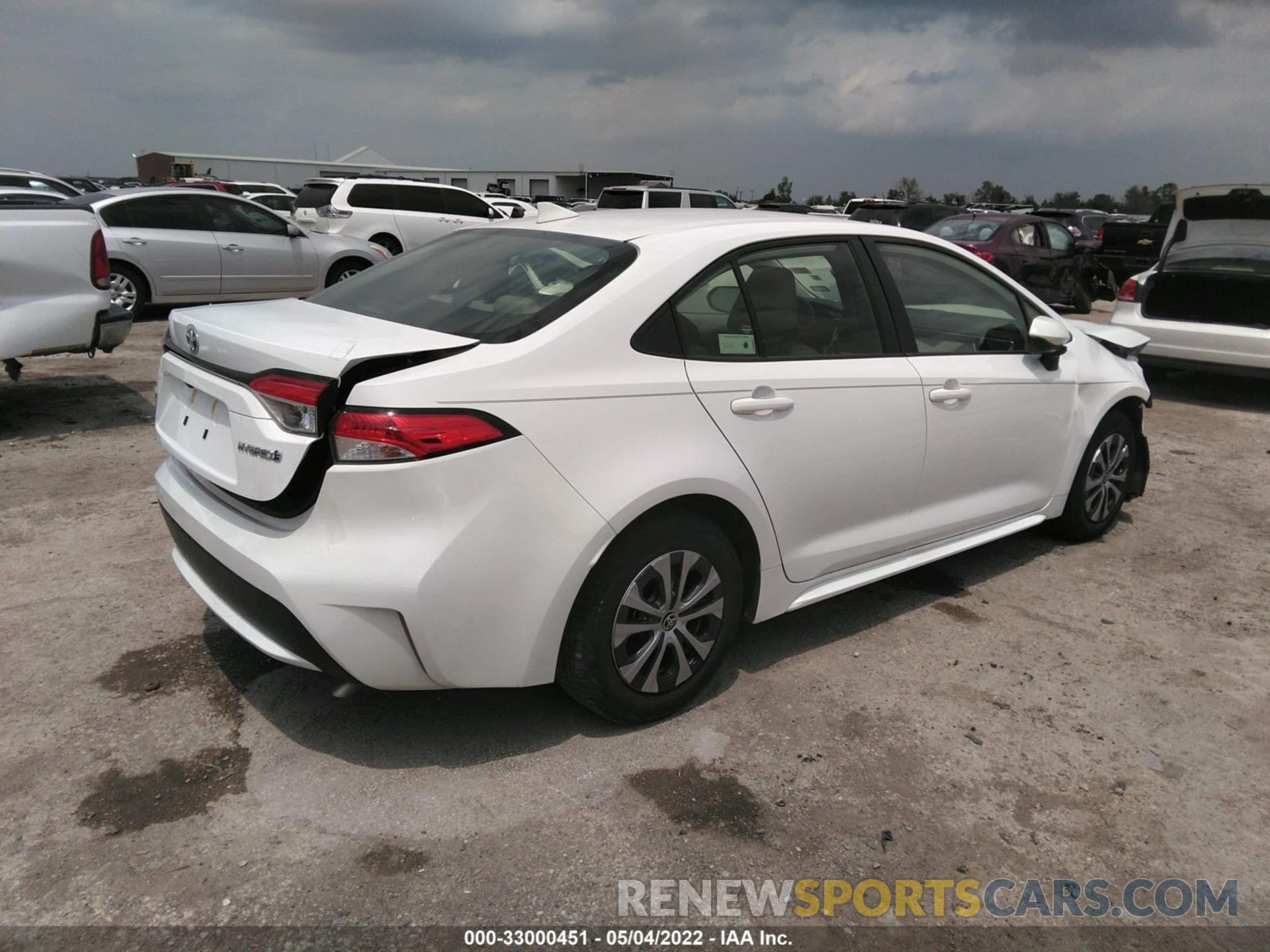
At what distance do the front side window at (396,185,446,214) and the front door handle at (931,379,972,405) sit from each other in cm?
1365

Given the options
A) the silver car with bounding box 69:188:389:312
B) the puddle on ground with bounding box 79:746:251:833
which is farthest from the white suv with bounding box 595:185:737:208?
the puddle on ground with bounding box 79:746:251:833

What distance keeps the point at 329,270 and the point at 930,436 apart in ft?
34.0

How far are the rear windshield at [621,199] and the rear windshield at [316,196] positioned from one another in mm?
5787

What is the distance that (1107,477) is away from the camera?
494cm

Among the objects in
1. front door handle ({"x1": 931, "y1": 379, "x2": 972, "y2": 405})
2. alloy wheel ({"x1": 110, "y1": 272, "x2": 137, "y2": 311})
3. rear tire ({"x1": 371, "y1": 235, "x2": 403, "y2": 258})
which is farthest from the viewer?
rear tire ({"x1": 371, "y1": 235, "x2": 403, "y2": 258})

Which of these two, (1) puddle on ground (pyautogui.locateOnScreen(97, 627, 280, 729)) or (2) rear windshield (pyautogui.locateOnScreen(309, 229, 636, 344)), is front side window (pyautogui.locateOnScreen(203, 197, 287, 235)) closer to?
(2) rear windshield (pyautogui.locateOnScreen(309, 229, 636, 344))

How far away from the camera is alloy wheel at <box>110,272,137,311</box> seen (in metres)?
10.9

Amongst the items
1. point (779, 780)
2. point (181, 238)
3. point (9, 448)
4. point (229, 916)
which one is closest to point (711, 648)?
point (779, 780)

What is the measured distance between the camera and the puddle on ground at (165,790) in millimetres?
2619

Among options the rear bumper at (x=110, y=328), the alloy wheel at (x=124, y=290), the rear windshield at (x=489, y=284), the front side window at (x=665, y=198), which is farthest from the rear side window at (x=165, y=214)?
the front side window at (x=665, y=198)

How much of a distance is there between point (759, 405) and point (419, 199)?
1439cm

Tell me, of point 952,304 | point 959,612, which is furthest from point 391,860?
point 952,304

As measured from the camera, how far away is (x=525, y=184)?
5909cm

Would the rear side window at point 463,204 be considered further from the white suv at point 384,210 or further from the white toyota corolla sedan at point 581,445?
the white toyota corolla sedan at point 581,445
